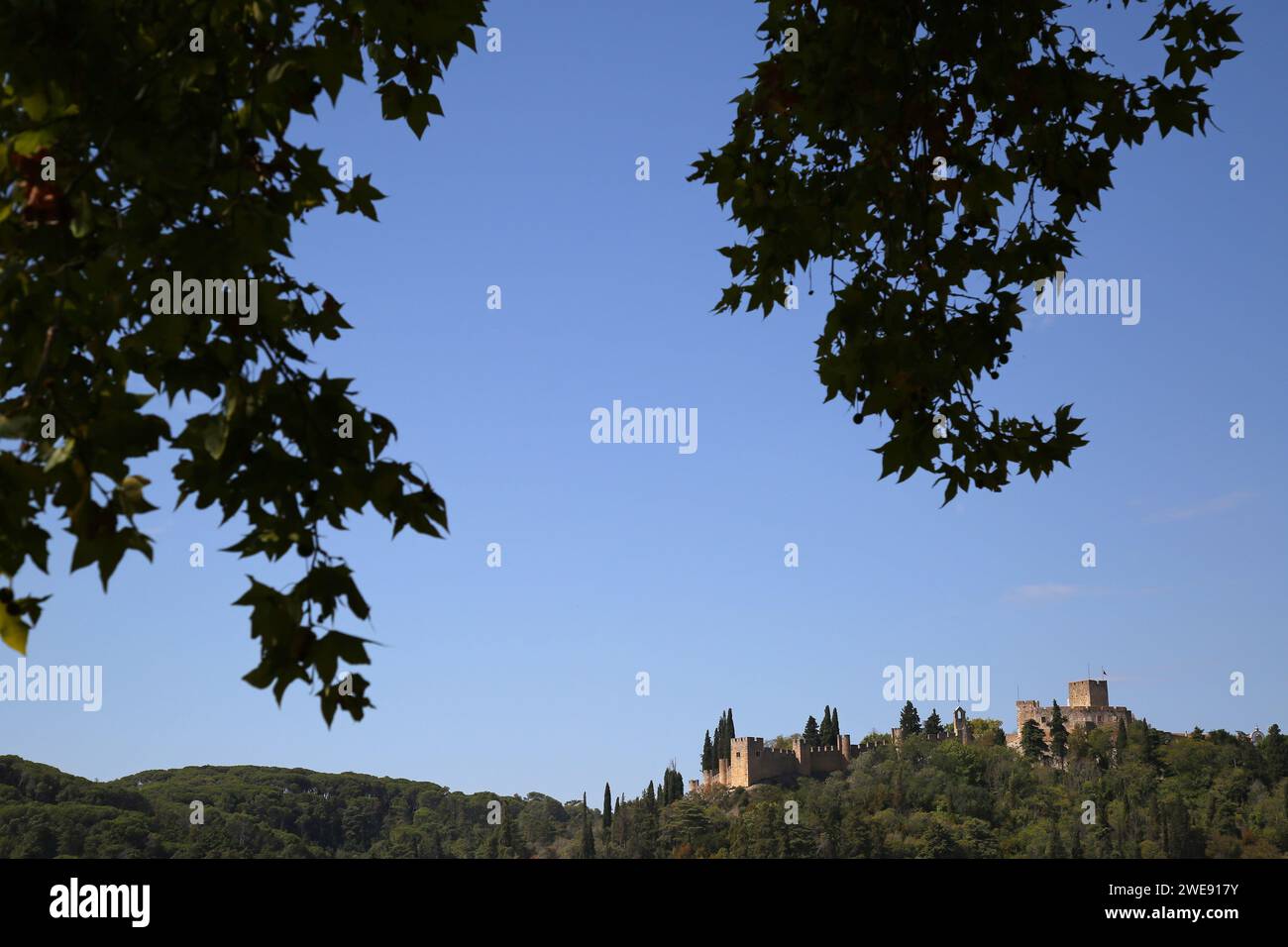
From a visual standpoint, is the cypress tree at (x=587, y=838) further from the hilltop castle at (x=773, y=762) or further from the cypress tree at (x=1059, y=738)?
the cypress tree at (x=1059, y=738)

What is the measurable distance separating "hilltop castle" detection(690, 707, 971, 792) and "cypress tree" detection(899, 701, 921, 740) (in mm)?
13425

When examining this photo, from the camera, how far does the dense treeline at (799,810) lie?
385 feet

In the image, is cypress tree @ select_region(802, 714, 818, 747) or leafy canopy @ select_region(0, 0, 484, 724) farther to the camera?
cypress tree @ select_region(802, 714, 818, 747)

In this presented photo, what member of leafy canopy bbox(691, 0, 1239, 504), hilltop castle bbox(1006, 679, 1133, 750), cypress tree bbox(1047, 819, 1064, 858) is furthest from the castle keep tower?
leafy canopy bbox(691, 0, 1239, 504)

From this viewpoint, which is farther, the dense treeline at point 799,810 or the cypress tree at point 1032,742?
the cypress tree at point 1032,742

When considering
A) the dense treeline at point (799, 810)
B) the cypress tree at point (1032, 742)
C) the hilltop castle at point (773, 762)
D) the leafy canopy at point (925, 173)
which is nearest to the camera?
the leafy canopy at point (925, 173)

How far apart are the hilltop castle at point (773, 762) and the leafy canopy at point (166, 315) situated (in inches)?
5448

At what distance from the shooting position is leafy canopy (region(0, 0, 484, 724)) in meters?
4.07

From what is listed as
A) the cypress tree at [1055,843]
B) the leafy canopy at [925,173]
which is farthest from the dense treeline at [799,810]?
the leafy canopy at [925,173]

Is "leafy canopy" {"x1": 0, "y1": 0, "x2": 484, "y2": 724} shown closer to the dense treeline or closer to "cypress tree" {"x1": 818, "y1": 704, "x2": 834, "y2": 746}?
the dense treeline
